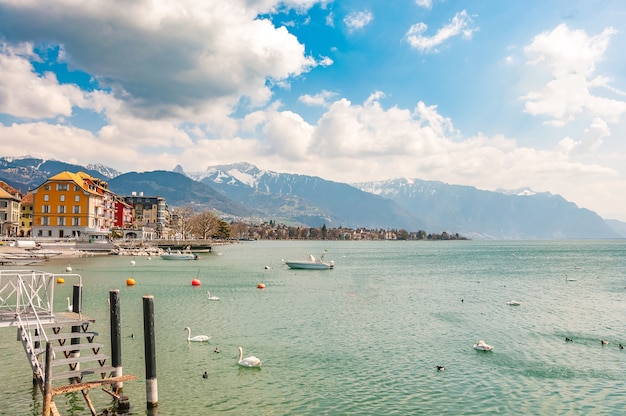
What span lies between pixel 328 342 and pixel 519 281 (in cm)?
5537

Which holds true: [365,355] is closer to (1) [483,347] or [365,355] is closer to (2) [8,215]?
(1) [483,347]

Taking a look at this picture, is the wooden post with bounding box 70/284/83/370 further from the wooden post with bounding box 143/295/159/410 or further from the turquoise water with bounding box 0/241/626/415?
the wooden post with bounding box 143/295/159/410

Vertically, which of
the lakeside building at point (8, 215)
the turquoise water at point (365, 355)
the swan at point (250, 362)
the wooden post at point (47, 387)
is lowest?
the turquoise water at point (365, 355)

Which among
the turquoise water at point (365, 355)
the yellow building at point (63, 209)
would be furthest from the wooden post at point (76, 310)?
the yellow building at point (63, 209)

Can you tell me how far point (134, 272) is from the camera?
260ft

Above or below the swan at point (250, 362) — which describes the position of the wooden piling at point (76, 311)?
above

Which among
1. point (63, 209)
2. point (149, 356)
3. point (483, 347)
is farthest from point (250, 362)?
point (63, 209)

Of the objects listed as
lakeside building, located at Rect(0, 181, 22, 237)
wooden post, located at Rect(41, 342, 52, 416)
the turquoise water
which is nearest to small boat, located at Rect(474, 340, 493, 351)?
the turquoise water

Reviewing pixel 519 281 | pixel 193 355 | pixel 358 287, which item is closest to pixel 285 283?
pixel 358 287

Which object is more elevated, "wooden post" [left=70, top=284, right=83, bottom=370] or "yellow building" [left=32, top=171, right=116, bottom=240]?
"yellow building" [left=32, top=171, right=116, bottom=240]

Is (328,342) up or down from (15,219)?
down

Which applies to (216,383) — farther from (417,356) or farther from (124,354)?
(417,356)

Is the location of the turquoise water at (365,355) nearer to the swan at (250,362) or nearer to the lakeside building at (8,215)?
the swan at (250,362)

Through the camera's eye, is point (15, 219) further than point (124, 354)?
Yes
